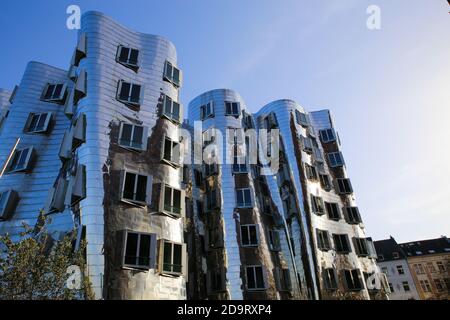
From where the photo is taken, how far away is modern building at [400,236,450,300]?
6139cm

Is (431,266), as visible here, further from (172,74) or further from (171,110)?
(172,74)

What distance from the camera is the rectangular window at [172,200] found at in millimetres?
19883

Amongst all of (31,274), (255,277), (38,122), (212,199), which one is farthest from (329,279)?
(38,122)

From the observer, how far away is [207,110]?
35.1 metres

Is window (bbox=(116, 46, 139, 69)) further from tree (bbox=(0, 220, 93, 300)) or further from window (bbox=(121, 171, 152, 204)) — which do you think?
tree (bbox=(0, 220, 93, 300))

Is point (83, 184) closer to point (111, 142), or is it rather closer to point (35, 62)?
point (111, 142)

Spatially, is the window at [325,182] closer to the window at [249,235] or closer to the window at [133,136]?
the window at [249,235]

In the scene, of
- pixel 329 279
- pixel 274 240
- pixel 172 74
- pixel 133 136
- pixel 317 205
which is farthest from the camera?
pixel 317 205

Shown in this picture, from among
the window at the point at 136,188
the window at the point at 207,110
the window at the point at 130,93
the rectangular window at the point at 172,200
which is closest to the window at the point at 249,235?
the rectangular window at the point at 172,200

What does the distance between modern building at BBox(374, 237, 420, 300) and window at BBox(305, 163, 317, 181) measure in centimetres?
4379

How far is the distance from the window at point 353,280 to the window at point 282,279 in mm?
6771

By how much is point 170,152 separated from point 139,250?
307 inches
